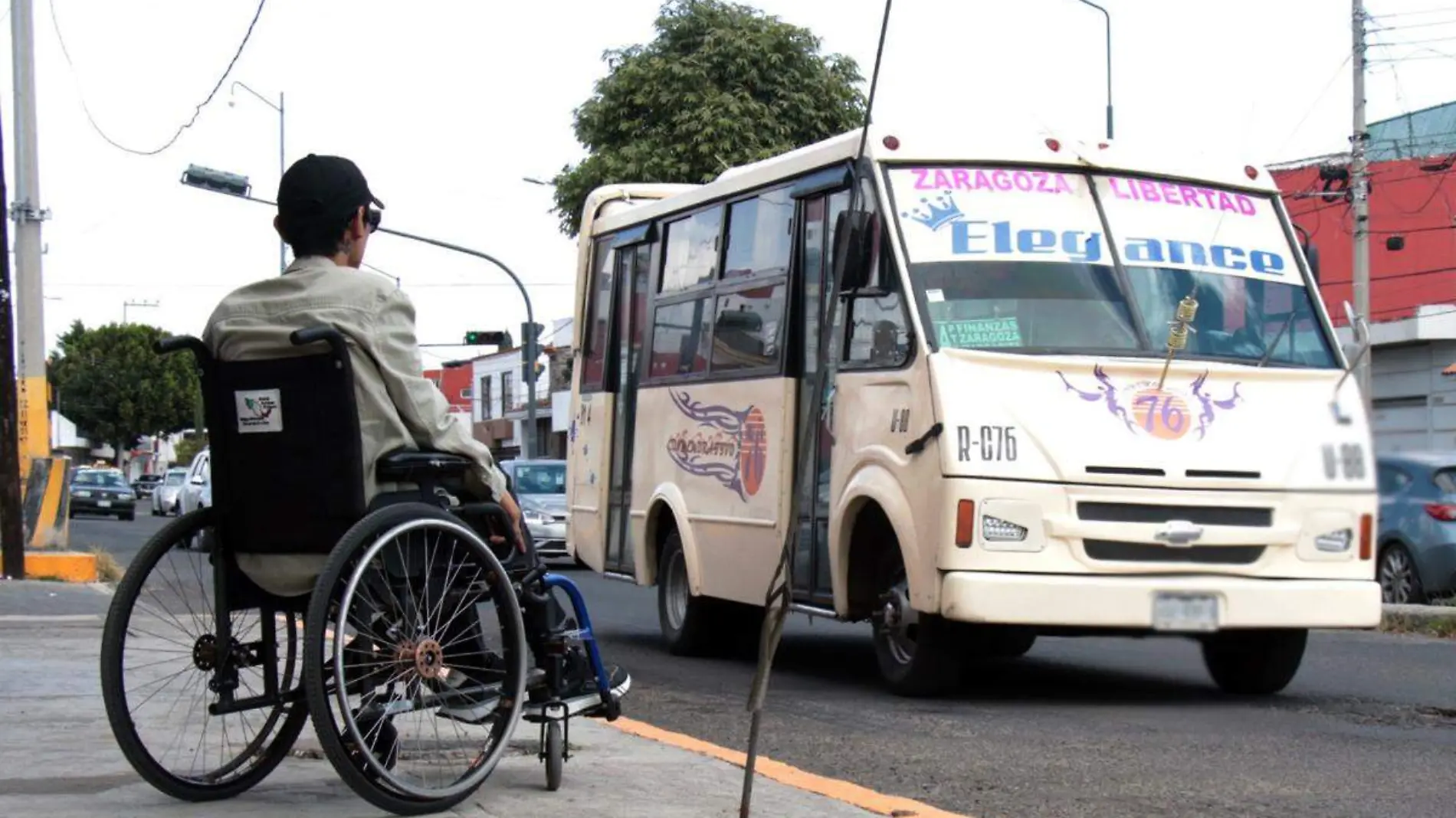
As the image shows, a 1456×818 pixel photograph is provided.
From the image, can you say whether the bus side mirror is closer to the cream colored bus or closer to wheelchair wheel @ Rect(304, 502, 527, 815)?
the cream colored bus

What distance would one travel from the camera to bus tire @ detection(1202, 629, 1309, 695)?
9.67 metres

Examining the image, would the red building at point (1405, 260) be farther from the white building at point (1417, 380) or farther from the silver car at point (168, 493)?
the silver car at point (168, 493)

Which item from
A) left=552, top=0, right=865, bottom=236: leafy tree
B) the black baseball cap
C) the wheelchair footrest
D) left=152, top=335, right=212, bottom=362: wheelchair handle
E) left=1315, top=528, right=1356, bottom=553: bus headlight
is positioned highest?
left=552, top=0, right=865, bottom=236: leafy tree

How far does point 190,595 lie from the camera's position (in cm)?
518

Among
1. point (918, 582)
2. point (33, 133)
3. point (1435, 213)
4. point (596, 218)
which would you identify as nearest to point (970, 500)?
point (918, 582)

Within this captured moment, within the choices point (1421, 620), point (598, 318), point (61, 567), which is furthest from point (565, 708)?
point (61, 567)

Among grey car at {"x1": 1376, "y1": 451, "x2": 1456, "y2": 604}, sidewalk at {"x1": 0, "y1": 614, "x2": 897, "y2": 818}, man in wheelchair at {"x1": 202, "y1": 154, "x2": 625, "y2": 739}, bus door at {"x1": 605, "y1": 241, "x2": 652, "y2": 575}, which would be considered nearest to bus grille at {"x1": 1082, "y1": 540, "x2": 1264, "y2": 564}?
sidewalk at {"x1": 0, "y1": 614, "x2": 897, "y2": 818}

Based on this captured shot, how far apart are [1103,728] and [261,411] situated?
464 centimetres

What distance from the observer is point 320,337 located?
4.58 meters

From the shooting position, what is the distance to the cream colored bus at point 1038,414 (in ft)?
28.5

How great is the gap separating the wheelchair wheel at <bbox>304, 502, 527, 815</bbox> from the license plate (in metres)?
4.54

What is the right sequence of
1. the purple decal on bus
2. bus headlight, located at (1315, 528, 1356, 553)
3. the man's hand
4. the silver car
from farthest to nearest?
1. the silver car
2. the purple decal on bus
3. bus headlight, located at (1315, 528, 1356, 553)
4. the man's hand

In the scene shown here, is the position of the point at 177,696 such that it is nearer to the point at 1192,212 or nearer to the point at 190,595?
the point at 190,595

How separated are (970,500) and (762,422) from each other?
2.35 metres
